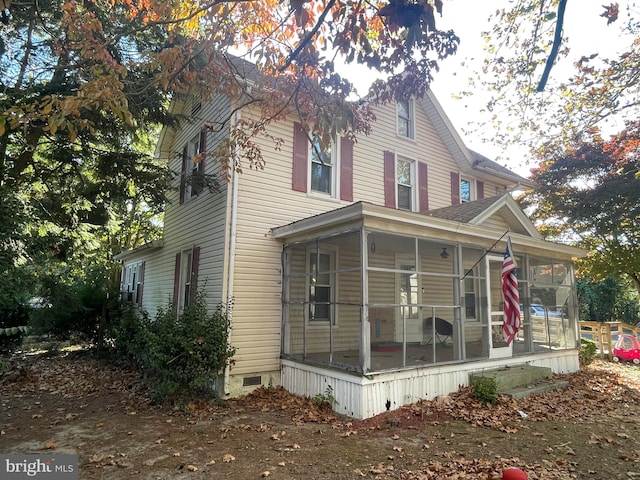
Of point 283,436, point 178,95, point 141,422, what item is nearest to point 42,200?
point 178,95

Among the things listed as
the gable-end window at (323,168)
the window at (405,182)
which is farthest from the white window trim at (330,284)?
the window at (405,182)

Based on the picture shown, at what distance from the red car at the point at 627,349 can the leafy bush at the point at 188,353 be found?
13241 millimetres

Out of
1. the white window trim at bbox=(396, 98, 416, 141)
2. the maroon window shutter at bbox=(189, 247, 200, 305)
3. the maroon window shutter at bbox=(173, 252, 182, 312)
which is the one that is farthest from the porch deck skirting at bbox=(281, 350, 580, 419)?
the white window trim at bbox=(396, 98, 416, 141)

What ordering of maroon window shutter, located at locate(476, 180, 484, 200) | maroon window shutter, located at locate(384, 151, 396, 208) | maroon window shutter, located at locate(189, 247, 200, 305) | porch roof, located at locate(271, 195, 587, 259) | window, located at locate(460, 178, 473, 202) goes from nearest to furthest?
porch roof, located at locate(271, 195, 587, 259), maroon window shutter, located at locate(189, 247, 200, 305), maroon window shutter, located at locate(384, 151, 396, 208), window, located at locate(460, 178, 473, 202), maroon window shutter, located at locate(476, 180, 484, 200)

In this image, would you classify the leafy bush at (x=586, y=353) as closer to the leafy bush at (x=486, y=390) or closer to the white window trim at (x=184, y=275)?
the leafy bush at (x=486, y=390)

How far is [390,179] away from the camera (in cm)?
1141

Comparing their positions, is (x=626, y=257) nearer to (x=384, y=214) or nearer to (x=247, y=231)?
(x=384, y=214)

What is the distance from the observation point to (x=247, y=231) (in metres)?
8.73

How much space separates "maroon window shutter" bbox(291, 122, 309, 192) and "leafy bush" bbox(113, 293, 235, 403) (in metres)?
3.54

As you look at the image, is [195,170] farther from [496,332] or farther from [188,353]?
[496,332]

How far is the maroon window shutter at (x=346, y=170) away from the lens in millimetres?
10365

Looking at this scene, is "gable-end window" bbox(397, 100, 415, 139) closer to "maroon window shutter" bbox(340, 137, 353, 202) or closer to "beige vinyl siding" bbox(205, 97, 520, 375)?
"beige vinyl siding" bbox(205, 97, 520, 375)

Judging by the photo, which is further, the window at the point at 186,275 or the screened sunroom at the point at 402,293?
the window at the point at 186,275

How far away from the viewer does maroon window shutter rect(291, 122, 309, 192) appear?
9656 mm
